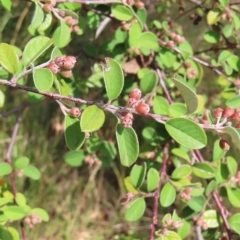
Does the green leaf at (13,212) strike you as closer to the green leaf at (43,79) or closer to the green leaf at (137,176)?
the green leaf at (137,176)

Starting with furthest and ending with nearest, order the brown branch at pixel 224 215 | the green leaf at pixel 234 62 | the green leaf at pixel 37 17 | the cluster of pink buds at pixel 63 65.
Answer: the green leaf at pixel 234 62 < the brown branch at pixel 224 215 < the green leaf at pixel 37 17 < the cluster of pink buds at pixel 63 65

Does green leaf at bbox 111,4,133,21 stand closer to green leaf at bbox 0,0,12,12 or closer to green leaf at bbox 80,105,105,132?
green leaf at bbox 0,0,12,12

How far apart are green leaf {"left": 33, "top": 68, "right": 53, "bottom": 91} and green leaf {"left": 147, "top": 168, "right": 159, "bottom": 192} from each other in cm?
40

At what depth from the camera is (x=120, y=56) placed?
1369 millimetres

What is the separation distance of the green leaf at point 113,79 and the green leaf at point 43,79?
0.10 metres

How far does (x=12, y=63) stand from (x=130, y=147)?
0.90ft

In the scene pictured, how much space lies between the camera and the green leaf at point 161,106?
1201mm

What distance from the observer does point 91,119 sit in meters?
0.84

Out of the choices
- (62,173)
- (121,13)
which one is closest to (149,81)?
(121,13)

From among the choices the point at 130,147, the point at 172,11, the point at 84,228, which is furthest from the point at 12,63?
the point at 172,11

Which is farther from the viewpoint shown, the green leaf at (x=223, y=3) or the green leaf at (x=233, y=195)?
the green leaf at (x=223, y=3)

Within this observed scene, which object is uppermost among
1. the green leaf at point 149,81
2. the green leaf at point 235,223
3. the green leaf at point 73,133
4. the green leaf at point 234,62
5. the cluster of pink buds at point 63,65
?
the cluster of pink buds at point 63,65

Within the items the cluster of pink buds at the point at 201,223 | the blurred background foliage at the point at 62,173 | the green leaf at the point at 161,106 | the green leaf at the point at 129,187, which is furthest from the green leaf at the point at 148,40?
the blurred background foliage at the point at 62,173

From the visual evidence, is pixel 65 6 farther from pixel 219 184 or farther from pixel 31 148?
pixel 31 148
